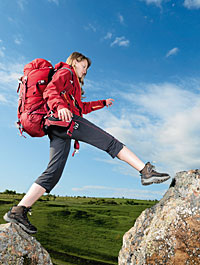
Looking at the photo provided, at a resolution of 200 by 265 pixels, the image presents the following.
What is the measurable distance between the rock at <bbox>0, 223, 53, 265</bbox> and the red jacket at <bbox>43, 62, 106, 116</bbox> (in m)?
1.88

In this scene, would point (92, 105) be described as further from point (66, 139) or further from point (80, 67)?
point (66, 139)

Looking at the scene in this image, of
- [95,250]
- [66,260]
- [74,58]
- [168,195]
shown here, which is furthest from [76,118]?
[95,250]

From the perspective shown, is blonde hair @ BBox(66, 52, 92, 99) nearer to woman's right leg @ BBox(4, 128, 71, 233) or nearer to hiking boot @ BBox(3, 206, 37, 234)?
woman's right leg @ BBox(4, 128, 71, 233)

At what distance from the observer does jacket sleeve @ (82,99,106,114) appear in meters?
4.89

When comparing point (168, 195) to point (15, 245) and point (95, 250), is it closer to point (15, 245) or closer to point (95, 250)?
point (15, 245)

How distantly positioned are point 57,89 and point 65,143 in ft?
2.78

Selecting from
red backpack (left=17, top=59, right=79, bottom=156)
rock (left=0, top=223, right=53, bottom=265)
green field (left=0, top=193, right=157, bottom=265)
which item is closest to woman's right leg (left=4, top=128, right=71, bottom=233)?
rock (left=0, top=223, right=53, bottom=265)

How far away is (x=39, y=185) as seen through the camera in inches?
157

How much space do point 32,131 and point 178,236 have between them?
2.46m

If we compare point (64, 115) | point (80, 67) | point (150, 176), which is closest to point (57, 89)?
point (64, 115)

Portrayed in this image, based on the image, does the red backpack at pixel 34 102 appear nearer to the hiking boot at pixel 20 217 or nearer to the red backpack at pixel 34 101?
the red backpack at pixel 34 101

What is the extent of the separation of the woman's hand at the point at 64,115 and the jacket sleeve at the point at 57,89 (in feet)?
0.22

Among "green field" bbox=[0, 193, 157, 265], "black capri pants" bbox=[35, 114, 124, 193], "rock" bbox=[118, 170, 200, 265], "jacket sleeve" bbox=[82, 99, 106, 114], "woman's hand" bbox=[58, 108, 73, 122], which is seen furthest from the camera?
"green field" bbox=[0, 193, 157, 265]

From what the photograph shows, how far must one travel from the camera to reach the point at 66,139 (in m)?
4.14
